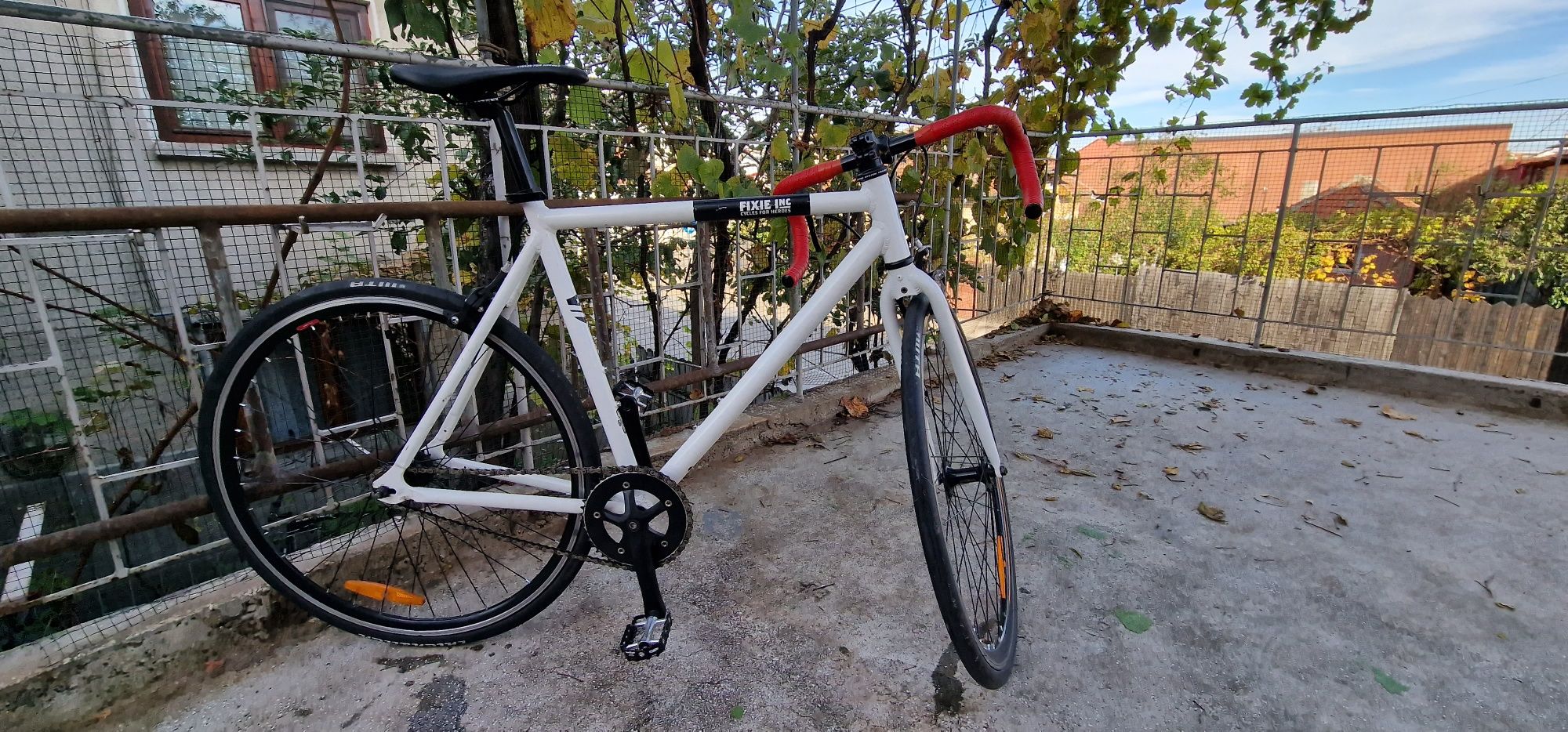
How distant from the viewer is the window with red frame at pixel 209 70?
81.8 inches

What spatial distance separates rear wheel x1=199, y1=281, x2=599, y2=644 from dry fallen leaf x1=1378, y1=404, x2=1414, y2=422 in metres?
3.51

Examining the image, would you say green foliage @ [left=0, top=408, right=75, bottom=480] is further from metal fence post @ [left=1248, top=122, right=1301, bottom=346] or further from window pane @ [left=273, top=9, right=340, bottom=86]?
metal fence post @ [left=1248, top=122, right=1301, bottom=346]

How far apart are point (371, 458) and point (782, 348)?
1038mm

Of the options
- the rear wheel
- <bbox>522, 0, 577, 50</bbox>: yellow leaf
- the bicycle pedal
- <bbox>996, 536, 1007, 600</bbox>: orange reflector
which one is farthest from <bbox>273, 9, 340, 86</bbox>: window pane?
<bbox>996, 536, 1007, 600</bbox>: orange reflector

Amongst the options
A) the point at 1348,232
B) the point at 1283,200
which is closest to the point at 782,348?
the point at 1283,200

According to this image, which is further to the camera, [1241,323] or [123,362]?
[1241,323]

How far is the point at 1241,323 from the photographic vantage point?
4.25 meters

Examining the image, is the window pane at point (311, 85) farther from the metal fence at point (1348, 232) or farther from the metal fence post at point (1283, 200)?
the metal fence post at point (1283, 200)

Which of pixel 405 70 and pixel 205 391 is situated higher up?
pixel 405 70

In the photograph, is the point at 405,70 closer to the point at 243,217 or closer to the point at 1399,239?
the point at 243,217

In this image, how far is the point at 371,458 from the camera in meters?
1.49

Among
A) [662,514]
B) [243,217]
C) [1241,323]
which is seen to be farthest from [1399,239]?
[243,217]

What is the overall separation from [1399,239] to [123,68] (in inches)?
234

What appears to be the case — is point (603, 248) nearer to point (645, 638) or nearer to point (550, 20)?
point (550, 20)
